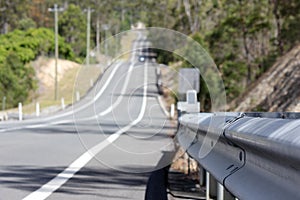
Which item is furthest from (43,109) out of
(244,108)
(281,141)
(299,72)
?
(281,141)

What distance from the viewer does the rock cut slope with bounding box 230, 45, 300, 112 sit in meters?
26.0

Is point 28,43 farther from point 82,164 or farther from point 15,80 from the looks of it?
point 82,164

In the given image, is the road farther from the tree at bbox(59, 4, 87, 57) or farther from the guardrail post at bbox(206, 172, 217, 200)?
the tree at bbox(59, 4, 87, 57)

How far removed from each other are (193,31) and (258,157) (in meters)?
61.4

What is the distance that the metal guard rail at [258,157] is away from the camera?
390 centimetres

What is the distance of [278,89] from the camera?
2862 centimetres

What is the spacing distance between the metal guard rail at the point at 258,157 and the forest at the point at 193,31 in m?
9.63

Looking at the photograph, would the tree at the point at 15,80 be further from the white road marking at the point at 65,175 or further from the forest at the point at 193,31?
the white road marking at the point at 65,175

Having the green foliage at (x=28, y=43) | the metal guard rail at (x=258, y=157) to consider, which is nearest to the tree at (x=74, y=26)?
the green foliage at (x=28, y=43)

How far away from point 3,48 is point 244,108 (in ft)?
163

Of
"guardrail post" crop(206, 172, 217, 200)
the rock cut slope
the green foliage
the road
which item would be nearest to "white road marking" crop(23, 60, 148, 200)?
the road

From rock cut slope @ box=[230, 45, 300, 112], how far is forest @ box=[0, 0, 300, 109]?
274 centimetres

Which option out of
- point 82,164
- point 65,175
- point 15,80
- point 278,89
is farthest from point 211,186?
point 15,80

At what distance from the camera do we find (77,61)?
99125mm
